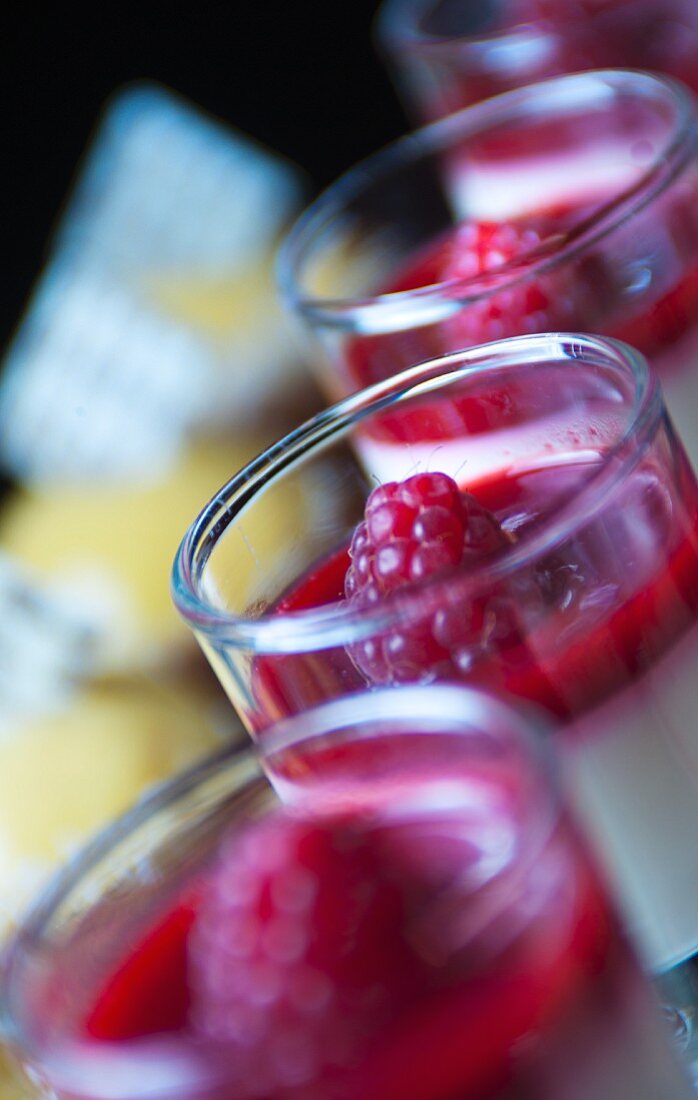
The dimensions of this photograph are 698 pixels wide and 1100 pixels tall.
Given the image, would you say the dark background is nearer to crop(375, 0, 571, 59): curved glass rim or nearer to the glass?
crop(375, 0, 571, 59): curved glass rim

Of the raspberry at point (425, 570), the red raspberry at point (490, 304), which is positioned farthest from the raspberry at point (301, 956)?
the red raspberry at point (490, 304)

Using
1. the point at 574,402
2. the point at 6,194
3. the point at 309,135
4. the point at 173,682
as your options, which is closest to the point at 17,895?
the point at 173,682

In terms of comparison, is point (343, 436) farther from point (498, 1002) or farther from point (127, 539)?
point (127, 539)

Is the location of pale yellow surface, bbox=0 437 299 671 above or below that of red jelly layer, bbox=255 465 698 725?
below

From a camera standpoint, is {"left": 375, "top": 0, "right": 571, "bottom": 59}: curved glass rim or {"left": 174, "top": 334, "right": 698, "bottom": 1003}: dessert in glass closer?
{"left": 174, "top": 334, "right": 698, "bottom": 1003}: dessert in glass

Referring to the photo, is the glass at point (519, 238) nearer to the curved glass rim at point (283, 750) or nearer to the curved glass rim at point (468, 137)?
the curved glass rim at point (468, 137)

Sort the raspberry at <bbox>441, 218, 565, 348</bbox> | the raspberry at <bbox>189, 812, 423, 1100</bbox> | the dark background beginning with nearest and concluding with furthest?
the raspberry at <bbox>189, 812, 423, 1100</bbox> < the raspberry at <bbox>441, 218, 565, 348</bbox> < the dark background

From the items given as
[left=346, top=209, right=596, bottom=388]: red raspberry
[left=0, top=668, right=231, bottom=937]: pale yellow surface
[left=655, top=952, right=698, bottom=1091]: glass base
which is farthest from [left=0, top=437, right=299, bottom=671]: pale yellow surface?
[left=655, top=952, right=698, bottom=1091]: glass base
